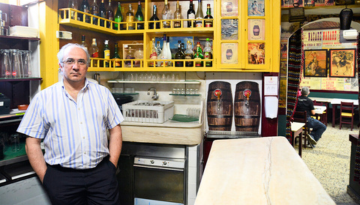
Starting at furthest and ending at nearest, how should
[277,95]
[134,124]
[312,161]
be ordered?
[312,161], [277,95], [134,124]

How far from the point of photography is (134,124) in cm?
300

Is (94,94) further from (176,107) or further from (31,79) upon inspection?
(176,107)

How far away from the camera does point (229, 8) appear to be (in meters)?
3.12

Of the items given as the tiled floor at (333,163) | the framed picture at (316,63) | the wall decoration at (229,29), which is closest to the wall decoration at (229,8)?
the wall decoration at (229,29)

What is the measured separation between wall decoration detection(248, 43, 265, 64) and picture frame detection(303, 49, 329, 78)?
6965mm

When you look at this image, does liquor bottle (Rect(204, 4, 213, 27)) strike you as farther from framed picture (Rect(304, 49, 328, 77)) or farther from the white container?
framed picture (Rect(304, 49, 328, 77))

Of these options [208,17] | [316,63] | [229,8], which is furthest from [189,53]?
[316,63]

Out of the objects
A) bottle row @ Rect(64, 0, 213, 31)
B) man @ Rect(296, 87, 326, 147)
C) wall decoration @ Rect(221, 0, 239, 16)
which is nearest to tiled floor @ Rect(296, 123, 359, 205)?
man @ Rect(296, 87, 326, 147)

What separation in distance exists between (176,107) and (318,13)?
6.68ft

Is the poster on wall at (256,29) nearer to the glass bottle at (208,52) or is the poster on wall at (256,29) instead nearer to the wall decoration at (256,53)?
the wall decoration at (256,53)

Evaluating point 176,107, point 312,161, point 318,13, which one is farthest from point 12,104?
point 312,161

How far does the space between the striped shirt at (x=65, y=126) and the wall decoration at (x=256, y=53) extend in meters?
1.80

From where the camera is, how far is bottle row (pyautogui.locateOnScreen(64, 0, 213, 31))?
10.1 feet

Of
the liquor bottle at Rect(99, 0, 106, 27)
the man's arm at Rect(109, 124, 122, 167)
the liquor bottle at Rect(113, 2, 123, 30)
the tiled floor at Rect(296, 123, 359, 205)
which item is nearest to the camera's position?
the man's arm at Rect(109, 124, 122, 167)
